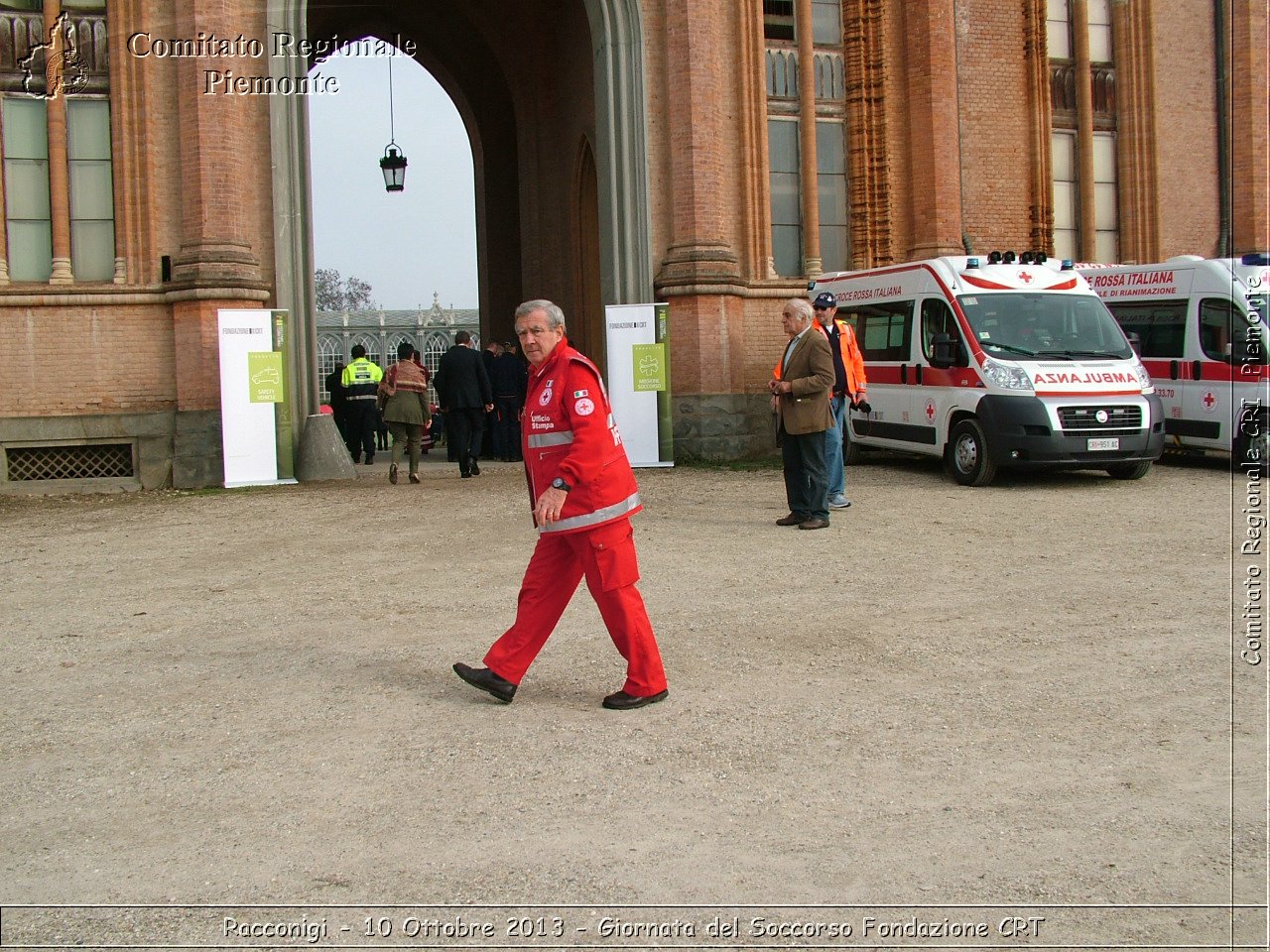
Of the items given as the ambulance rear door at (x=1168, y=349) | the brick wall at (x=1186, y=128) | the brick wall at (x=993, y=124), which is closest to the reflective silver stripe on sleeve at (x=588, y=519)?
the ambulance rear door at (x=1168, y=349)

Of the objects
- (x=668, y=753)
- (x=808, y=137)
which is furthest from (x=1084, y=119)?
(x=668, y=753)

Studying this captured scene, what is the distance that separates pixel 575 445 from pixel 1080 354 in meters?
9.74

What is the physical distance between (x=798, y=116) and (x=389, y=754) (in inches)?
648

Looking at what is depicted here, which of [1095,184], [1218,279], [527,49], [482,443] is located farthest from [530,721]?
[527,49]

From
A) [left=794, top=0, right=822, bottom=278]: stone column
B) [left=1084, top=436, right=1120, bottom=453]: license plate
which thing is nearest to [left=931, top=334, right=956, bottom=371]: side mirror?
[left=1084, top=436, right=1120, bottom=453]: license plate

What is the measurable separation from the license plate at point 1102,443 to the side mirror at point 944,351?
69.2 inches

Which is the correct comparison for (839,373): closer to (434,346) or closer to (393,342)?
(393,342)

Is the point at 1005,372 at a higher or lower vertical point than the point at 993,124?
lower

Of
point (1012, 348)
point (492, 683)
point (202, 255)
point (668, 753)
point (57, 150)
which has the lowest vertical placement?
point (668, 753)

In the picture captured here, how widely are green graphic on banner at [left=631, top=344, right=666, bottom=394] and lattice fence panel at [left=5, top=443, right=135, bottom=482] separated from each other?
21.6 ft

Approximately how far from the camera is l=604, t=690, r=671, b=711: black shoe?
558 cm

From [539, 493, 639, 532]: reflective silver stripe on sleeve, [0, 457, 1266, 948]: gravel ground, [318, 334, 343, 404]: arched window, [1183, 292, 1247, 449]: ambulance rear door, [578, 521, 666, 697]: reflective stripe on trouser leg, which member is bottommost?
[0, 457, 1266, 948]: gravel ground

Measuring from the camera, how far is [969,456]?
1405cm

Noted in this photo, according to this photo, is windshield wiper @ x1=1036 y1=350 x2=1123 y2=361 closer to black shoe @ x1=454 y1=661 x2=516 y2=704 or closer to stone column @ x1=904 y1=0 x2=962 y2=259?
stone column @ x1=904 y1=0 x2=962 y2=259
